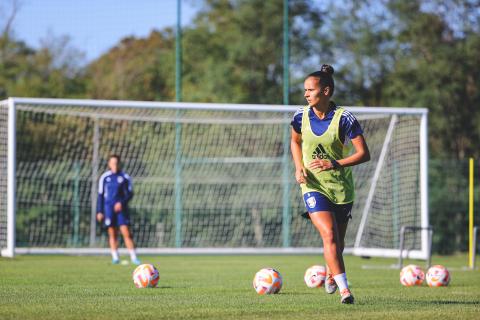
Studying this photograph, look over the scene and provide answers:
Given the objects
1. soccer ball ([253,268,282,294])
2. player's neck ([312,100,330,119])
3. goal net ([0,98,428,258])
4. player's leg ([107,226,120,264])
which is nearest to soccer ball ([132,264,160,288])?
soccer ball ([253,268,282,294])

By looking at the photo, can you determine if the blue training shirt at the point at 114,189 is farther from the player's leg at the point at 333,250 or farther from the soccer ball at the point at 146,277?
the player's leg at the point at 333,250

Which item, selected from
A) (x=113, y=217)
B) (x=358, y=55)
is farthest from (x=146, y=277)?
(x=358, y=55)

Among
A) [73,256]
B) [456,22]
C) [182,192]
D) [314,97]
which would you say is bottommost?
[73,256]

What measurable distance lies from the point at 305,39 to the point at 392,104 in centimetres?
373

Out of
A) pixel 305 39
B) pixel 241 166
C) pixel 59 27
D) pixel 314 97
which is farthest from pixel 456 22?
pixel 314 97

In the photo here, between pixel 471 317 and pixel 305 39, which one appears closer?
pixel 471 317

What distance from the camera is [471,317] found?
7.53m

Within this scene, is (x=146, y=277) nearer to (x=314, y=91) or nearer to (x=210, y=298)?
(x=210, y=298)

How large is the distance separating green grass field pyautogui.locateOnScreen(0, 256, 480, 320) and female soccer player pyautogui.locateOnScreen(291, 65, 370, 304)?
0.73 meters

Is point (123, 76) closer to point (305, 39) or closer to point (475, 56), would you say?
point (305, 39)

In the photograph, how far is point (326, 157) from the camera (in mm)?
8602

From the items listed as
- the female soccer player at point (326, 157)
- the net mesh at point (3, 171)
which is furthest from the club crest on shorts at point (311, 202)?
the net mesh at point (3, 171)

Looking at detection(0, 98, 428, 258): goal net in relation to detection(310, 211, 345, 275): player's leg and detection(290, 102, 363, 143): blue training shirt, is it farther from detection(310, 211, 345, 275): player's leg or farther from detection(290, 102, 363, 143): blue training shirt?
detection(310, 211, 345, 275): player's leg

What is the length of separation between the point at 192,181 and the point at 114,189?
557 centimetres
